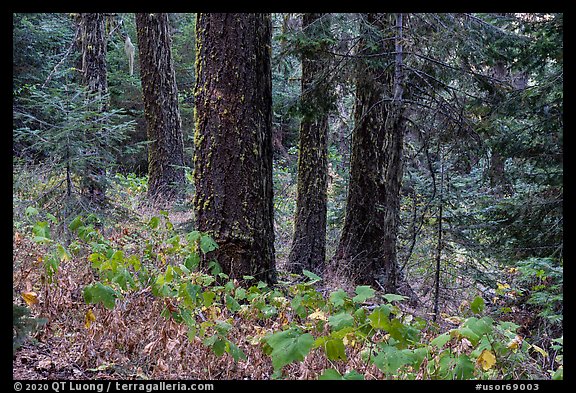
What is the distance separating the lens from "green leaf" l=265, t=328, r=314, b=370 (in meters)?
2.77

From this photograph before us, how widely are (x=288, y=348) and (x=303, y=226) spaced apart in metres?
6.62

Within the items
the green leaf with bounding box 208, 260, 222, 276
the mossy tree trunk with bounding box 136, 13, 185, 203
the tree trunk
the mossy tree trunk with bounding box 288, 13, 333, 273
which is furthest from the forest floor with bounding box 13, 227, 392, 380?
the mossy tree trunk with bounding box 136, 13, 185, 203

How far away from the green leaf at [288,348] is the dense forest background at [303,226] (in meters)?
0.02

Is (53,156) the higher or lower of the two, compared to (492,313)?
higher

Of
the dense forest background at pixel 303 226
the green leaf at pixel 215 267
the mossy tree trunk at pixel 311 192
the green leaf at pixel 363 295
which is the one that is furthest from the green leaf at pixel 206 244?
the mossy tree trunk at pixel 311 192

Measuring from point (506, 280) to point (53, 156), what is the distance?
755 cm

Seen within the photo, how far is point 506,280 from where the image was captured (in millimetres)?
8469

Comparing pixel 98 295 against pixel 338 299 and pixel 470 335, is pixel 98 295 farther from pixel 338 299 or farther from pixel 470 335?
pixel 470 335

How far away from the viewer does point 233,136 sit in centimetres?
493

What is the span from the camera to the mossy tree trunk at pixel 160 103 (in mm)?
12095

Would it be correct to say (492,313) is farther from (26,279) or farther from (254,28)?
(26,279)

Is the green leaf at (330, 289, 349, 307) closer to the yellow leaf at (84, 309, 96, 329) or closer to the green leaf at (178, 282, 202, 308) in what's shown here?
the green leaf at (178, 282, 202, 308)

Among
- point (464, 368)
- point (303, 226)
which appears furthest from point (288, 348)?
point (303, 226)

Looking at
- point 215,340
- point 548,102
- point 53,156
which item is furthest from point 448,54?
point 53,156
